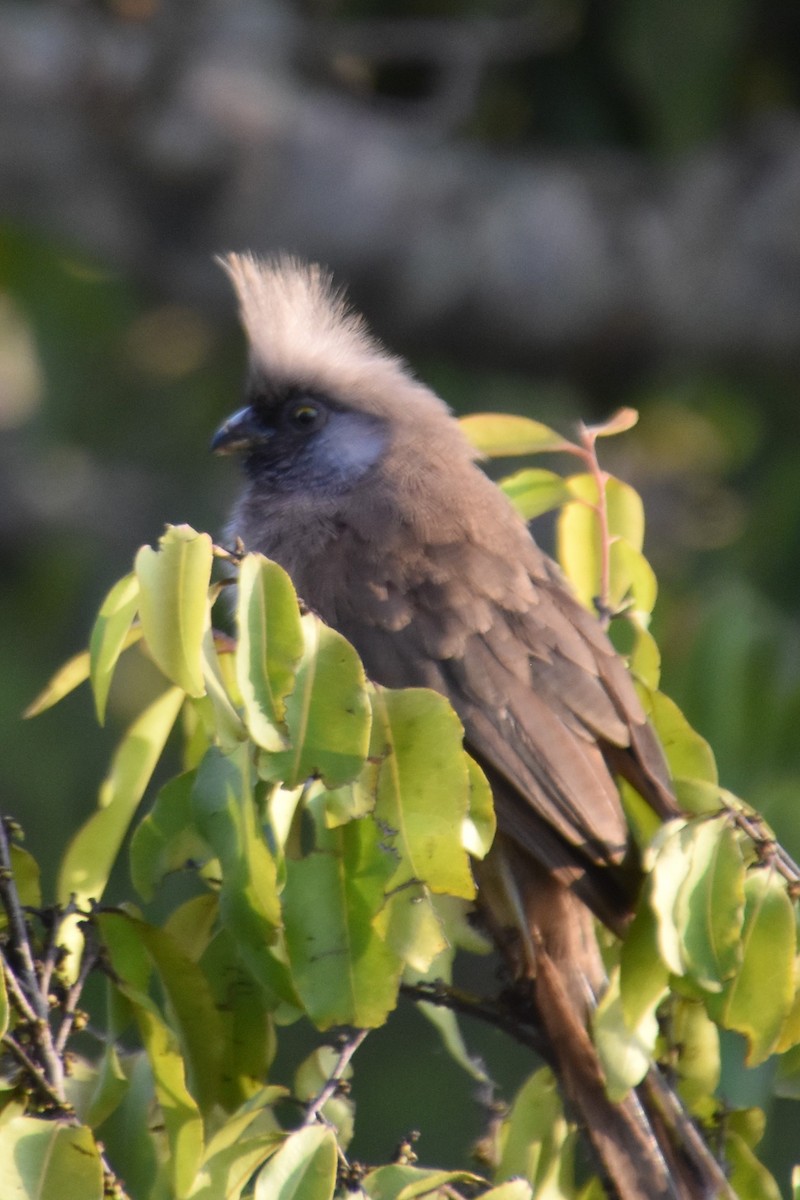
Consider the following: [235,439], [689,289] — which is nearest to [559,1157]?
[235,439]

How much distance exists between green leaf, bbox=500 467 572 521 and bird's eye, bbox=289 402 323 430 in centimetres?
105

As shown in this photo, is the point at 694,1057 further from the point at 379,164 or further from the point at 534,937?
the point at 379,164

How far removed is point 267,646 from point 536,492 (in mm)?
1113

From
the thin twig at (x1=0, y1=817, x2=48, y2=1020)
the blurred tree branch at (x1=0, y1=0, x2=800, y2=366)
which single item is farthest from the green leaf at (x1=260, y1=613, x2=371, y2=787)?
the blurred tree branch at (x1=0, y1=0, x2=800, y2=366)

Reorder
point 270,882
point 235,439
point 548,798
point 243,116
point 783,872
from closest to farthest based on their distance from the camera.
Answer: point 270,882 < point 783,872 < point 548,798 < point 235,439 < point 243,116

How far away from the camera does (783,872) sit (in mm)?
2484

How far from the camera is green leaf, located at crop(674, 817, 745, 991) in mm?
2334

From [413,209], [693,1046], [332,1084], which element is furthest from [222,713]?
[413,209]

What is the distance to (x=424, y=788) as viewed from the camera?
2.23m

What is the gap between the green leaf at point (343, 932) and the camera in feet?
7.50

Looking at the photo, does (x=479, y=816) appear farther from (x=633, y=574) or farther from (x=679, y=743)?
(x=633, y=574)

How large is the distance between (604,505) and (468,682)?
44 cm

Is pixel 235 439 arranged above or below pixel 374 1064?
above

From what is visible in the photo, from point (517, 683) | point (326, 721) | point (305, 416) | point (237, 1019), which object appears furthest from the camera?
point (305, 416)
